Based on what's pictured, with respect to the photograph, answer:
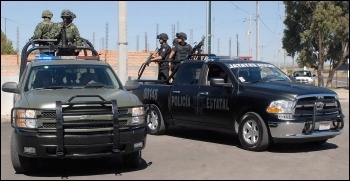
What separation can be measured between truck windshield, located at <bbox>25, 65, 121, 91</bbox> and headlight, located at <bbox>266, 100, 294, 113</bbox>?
105 inches

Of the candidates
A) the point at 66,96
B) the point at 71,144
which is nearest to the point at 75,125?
the point at 71,144

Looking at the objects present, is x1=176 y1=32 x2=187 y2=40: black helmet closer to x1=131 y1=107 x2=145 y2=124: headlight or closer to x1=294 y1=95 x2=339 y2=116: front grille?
x1=294 y1=95 x2=339 y2=116: front grille

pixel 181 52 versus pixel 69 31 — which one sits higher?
pixel 69 31

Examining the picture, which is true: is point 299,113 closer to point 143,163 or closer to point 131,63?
point 143,163

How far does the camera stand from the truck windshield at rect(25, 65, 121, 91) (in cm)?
750

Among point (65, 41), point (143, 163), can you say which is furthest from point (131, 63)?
point (143, 163)

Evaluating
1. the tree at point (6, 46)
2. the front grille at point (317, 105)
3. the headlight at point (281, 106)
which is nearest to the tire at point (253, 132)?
the headlight at point (281, 106)

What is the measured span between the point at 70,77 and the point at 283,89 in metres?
3.67

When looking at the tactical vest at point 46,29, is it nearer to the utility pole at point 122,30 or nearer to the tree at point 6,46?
the tree at point 6,46

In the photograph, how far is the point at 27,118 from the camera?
634 cm

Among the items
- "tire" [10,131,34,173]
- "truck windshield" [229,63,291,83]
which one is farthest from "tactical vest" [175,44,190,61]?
"tire" [10,131,34,173]

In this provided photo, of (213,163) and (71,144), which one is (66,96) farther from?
(213,163)

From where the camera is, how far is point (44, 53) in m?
9.49

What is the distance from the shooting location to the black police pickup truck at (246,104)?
28.0ft
